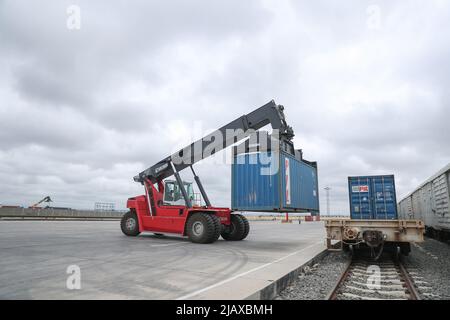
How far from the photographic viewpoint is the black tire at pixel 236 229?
13.6m

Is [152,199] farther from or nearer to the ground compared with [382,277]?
farther from the ground

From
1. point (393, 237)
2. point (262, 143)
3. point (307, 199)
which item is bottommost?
point (393, 237)

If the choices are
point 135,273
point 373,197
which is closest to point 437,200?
point 373,197

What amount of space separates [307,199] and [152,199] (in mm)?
6897

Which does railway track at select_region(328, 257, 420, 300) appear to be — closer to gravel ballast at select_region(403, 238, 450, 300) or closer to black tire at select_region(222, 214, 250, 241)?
gravel ballast at select_region(403, 238, 450, 300)

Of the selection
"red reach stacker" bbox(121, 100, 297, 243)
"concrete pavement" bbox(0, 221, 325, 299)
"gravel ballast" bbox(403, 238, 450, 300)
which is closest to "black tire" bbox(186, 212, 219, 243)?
"red reach stacker" bbox(121, 100, 297, 243)

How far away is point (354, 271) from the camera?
26.6 ft

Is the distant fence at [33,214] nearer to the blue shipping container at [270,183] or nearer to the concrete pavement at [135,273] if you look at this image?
the concrete pavement at [135,273]

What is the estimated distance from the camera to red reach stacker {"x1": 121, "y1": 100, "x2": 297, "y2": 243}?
11.7 metres

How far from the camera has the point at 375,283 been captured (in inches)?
265

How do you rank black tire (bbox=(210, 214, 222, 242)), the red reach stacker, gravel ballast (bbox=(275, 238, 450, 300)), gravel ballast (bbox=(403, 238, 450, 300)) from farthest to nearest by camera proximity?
black tire (bbox=(210, 214, 222, 242)) < the red reach stacker < gravel ballast (bbox=(403, 238, 450, 300)) < gravel ballast (bbox=(275, 238, 450, 300))

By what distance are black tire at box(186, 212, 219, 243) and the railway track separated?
503cm

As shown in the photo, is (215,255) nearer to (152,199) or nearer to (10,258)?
(10,258)
